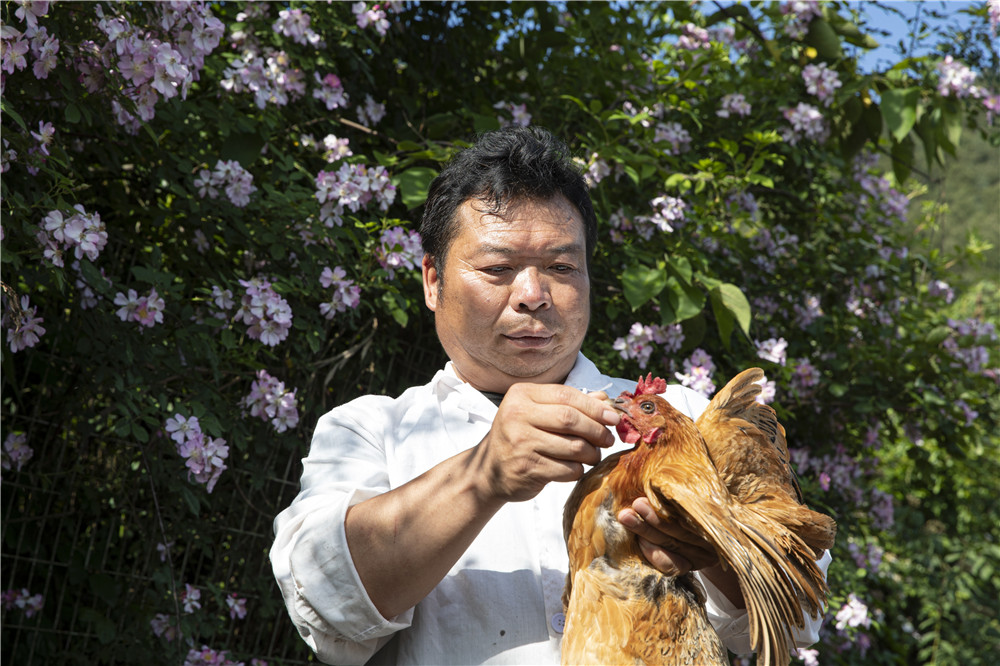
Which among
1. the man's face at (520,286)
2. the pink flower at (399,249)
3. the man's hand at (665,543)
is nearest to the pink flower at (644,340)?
the pink flower at (399,249)

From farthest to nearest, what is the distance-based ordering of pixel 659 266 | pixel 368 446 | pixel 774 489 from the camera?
pixel 659 266 < pixel 368 446 < pixel 774 489

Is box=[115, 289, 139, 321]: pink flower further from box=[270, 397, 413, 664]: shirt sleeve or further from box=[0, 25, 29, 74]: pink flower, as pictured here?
box=[270, 397, 413, 664]: shirt sleeve

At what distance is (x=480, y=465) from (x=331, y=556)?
1.34 feet

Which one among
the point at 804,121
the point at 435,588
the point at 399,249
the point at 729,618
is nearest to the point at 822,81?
the point at 804,121

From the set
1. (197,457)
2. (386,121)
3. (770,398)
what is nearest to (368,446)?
(197,457)

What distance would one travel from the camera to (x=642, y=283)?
335 cm

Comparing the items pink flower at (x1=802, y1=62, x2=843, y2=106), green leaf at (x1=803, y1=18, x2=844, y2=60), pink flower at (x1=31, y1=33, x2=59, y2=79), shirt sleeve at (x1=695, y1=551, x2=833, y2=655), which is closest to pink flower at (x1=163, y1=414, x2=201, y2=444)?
pink flower at (x1=31, y1=33, x2=59, y2=79)

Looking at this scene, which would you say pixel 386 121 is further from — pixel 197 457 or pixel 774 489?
pixel 774 489

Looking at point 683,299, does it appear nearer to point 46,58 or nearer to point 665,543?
point 665,543

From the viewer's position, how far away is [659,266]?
11.2ft

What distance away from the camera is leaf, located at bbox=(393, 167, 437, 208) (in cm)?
321

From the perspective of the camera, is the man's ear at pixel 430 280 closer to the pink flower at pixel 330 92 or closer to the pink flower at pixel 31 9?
the pink flower at pixel 330 92

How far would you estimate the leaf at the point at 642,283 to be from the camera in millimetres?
3296

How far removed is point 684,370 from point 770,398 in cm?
47
